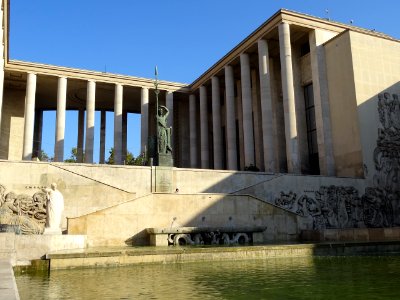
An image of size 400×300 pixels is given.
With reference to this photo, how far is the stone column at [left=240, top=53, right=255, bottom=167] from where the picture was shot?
3309 cm

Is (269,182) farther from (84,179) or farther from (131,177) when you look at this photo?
(84,179)

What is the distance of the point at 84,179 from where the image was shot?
69.8ft

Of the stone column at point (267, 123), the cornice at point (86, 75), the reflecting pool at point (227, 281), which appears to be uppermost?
the cornice at point (86, 75)

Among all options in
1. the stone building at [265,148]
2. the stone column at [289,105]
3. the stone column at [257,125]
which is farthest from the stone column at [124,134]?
the stone column at [289,105]

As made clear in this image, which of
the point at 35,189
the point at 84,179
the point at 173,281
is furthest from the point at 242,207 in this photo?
the point at 173,281

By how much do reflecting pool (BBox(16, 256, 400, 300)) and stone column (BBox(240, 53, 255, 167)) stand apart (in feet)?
73.7

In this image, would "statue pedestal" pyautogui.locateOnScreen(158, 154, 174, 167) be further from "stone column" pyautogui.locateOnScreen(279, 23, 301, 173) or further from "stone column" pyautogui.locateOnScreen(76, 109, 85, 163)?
"stone column" pyautogui.locateOnScreen(76, 109, 85, 163)

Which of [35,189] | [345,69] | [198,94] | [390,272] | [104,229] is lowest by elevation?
[390,272]

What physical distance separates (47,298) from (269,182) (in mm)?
19785

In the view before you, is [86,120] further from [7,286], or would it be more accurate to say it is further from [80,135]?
[7,286]

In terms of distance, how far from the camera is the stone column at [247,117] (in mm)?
33094

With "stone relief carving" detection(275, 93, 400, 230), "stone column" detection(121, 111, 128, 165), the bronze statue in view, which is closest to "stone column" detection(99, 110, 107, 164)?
"stone column" detection(121, 111, 128, 165)

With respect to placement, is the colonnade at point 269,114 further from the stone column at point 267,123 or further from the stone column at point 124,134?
the stone column at point 124,134

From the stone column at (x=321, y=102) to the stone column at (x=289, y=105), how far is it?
176 centimetres
